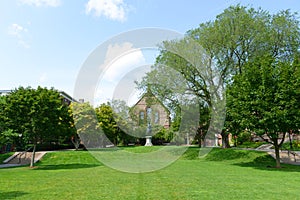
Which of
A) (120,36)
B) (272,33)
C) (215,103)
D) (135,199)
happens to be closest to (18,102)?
(120,36)

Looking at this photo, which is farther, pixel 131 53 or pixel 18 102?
pixel 18 102

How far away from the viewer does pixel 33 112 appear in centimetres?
1788

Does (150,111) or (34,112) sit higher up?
(150,111)

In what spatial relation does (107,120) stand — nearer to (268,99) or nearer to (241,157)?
(241,157)

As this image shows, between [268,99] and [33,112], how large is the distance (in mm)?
14673

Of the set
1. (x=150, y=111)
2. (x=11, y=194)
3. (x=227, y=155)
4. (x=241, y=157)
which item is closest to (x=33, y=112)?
(x=11, y=194)

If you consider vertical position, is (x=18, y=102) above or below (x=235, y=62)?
below

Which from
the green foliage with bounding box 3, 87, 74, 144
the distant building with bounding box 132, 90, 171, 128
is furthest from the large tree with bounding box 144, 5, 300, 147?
the green foliage with bounding box 3, 87, 74, 144

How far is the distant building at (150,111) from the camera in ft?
92.9

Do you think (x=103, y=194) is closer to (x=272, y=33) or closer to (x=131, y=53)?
(x=131, y=53)

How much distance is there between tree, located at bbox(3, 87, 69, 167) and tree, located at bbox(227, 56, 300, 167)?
39.9 ft

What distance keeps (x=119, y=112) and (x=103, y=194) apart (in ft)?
106

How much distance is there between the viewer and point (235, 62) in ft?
84.6

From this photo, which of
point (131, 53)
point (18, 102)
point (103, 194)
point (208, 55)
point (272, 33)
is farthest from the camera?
point (208, 55)
